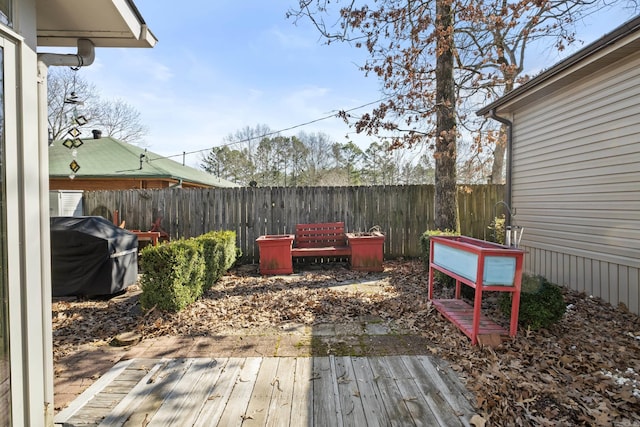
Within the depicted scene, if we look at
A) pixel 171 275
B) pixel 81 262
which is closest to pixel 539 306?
pixel 171 275

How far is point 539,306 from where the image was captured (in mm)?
3154

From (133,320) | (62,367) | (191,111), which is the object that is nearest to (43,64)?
(62,367)

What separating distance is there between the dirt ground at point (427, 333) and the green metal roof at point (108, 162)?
769 centimetres

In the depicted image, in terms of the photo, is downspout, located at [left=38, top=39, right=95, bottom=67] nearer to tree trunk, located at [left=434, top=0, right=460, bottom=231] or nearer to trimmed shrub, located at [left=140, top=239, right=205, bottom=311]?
trimmed shrub, located at [left=140, top=239, right=205, bottom=311]

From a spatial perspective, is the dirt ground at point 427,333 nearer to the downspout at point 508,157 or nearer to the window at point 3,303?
the window at point 3,303

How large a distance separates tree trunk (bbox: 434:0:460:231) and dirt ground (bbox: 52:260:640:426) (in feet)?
5.65

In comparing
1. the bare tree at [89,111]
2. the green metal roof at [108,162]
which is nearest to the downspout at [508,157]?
the green metal roof at [108,162]

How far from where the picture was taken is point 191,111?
1562 centimetres

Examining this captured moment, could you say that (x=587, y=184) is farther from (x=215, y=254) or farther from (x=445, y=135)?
(x=215, y=254)

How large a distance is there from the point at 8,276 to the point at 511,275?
11.5 ft

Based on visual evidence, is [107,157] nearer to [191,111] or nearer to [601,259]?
[191,111]

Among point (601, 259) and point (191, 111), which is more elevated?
point (191, 111)

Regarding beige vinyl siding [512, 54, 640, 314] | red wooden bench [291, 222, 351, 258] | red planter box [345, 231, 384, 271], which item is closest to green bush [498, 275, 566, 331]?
beige vinyl siding [512, 54, 640, 314]

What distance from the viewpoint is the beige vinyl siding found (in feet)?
12.9
